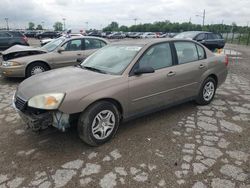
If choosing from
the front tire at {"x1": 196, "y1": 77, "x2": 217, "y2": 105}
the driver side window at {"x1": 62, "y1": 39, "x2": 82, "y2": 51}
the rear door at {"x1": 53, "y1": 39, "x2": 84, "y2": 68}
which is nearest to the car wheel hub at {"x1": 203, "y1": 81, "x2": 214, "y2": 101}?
the front tire at {"x1": 196, "y1": 77, "x2": 217, "y2": 105}

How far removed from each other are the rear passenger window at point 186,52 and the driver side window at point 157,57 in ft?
0.87

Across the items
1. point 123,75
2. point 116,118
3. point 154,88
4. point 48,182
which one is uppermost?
point 123,75

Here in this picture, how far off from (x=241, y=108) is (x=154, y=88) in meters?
2.38

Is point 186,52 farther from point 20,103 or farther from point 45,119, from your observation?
point 20,103

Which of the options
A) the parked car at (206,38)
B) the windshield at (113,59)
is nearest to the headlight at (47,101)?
the windshield at (113,59)

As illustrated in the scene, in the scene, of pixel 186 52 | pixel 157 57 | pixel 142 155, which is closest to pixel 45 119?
pixel 142 155

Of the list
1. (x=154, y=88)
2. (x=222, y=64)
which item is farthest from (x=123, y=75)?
(x=222, y=64)

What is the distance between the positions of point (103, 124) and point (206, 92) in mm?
2814

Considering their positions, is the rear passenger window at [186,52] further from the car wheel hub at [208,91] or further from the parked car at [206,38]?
the parked car at [206,38]

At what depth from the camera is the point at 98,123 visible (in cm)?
337

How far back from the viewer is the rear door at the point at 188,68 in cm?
443

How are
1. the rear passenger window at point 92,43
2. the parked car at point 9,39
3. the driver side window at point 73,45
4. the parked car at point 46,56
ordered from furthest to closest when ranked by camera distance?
the parked car at point 9,39
the rear passenger window at point 92,43
the driver side window at point 73,45
the parked car at point 46,56

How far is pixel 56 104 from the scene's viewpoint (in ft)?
9.93

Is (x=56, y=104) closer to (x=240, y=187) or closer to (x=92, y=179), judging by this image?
(x=92, y=179)
